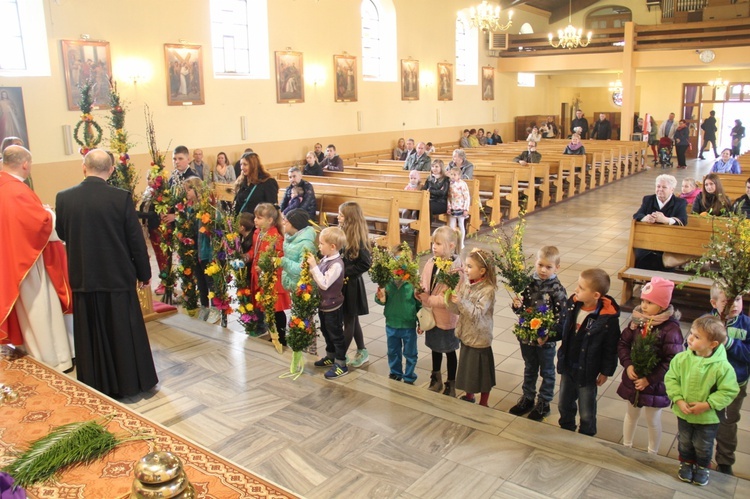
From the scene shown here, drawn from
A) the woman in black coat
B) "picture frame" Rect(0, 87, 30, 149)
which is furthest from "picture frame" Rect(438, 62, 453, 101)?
the woman in black coat

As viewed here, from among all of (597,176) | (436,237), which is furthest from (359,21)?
(436,237)

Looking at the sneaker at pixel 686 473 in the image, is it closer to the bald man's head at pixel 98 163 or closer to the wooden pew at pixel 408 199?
the bald man's head at pixel 98 163

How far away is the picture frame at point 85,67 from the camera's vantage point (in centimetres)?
1095

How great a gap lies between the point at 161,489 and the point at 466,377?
2.79m

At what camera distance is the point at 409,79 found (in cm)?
1939

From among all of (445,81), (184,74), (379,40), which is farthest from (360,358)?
(445,81)

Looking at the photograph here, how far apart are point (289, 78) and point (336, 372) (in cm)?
1162

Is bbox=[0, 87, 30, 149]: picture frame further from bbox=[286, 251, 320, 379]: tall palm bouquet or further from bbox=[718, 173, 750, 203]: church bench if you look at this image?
bbox=[718, 173, 750, 203]: church bench

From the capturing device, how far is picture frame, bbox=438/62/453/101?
20.9m

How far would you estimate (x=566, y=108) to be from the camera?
28766 mm

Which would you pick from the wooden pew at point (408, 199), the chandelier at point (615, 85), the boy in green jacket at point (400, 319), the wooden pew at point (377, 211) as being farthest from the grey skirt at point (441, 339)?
the chandelier at point (615, 85)

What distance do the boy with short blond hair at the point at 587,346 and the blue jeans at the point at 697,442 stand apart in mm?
563

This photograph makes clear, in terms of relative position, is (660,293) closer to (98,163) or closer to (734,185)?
(98,163)

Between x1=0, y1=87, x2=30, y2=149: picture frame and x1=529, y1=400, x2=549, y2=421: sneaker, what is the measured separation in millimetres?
9280
